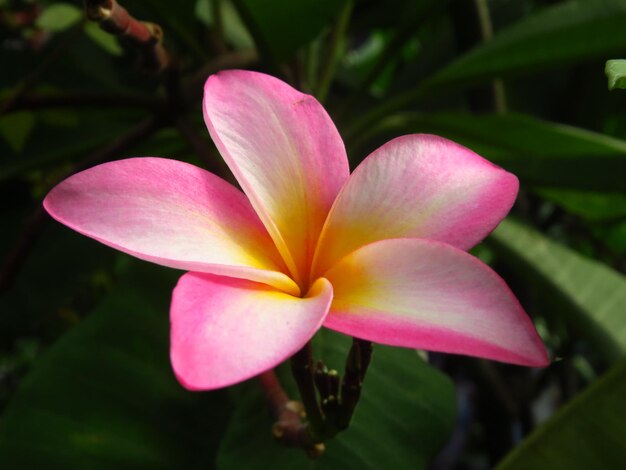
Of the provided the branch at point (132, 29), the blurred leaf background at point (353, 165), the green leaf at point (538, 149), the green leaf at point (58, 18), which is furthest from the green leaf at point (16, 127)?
the green leaf at point (538, 149)

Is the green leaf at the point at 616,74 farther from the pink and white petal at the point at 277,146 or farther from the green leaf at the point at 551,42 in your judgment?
the green leaf at the point at 551,42

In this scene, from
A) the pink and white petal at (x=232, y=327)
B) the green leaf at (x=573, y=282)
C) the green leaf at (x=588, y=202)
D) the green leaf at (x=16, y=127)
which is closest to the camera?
the pink and white petal at (x=232, y=327)

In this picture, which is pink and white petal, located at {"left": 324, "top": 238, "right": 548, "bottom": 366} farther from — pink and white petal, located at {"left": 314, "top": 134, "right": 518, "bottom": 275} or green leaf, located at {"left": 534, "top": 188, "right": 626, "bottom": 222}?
green leaf, located at {"left": 534, "top": 188, "right": 626, "bottom": 222}

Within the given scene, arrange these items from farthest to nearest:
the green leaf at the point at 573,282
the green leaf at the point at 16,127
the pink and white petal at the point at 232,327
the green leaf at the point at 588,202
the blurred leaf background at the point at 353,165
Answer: the green leaf at the point at 588,202
the green leaf at the point at 16,127
the green leaf at the point at 573,282
the blurred leaf background at the point at 353,165
the pink and white petal at the point at 232,327

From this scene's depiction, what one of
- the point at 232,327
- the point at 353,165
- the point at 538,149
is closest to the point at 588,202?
the point at 538,149

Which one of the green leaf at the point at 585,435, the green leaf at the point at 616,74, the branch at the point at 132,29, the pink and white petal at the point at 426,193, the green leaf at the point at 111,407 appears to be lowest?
→ the green leaf at the point at 111,407

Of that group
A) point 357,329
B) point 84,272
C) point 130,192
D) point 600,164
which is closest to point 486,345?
point 357,329
